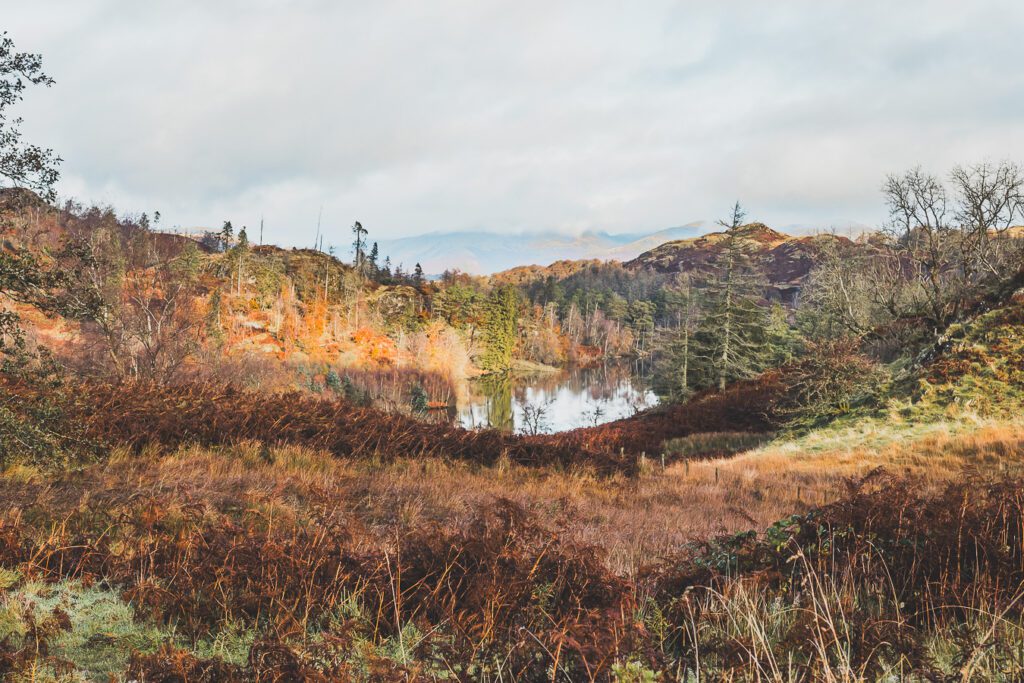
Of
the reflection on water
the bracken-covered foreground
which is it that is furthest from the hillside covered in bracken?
the reflection on water

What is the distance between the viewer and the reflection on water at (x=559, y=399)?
40.0 meters

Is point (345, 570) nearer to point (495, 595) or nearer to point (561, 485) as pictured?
point (495, 595)

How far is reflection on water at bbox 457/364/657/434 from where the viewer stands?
39969mm

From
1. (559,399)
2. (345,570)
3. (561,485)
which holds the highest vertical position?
(559,399)

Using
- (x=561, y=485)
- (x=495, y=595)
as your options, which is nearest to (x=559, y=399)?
(x=561, y=485)

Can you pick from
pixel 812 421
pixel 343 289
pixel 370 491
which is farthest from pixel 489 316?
pixel 370 491

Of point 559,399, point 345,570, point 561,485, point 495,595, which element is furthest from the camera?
point 559,399

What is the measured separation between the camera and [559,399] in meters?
56.1

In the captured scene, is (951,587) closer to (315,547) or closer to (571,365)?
(315,547)

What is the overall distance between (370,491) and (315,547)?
10.6 feet

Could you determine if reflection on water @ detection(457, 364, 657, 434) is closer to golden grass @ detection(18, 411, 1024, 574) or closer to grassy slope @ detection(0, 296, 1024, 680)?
golden grass @ detection(18, 411, 1024, 574)

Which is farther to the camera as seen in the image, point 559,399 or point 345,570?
point 559,399

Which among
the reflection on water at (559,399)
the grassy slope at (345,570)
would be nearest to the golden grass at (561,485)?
the grassy slope at (345,570)

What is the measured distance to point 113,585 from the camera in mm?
3398
